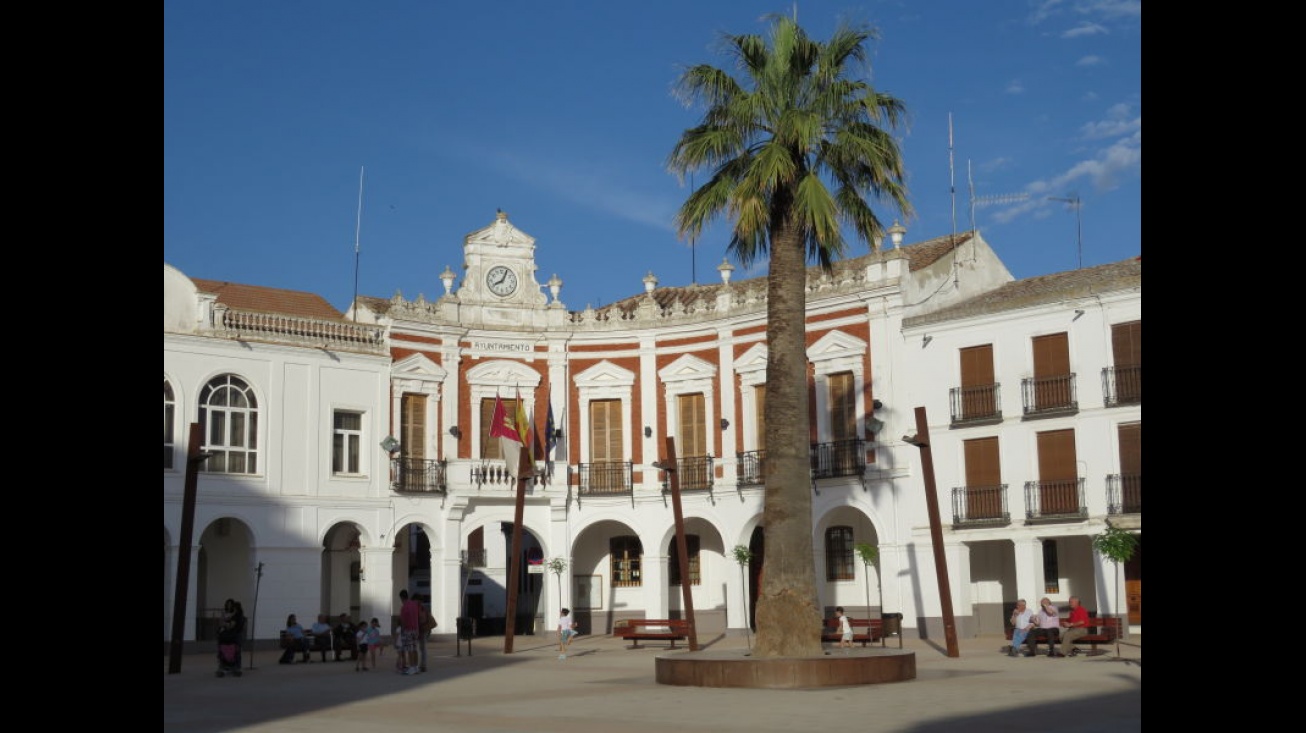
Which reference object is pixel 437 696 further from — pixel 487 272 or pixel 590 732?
pixel 487 272

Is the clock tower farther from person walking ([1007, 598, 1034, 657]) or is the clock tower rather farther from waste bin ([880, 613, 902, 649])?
person walking ([1007, 598, 1034, 657])

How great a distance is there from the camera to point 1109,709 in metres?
16.4

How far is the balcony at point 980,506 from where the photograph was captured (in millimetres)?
35906

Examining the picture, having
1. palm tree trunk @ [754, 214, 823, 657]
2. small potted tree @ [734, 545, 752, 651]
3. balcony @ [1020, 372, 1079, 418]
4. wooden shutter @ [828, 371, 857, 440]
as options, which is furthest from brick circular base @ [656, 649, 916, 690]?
small potted tree @ [734, 545, 752, 651]

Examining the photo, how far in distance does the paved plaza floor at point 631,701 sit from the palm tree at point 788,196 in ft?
7.99

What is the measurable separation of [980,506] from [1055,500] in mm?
2054

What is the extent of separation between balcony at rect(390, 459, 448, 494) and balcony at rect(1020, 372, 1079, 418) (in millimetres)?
16095

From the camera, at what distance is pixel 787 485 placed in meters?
22.1

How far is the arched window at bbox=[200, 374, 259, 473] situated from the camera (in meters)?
36.4

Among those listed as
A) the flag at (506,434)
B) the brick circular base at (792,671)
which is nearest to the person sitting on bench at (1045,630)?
the brick circular base at (792,671)

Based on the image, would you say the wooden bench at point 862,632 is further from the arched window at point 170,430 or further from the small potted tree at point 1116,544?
the arched window at point 170,430
